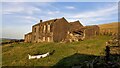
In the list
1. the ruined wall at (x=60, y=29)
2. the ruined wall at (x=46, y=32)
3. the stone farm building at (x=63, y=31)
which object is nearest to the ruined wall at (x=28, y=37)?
the stone farm building at (x=63, y=31)

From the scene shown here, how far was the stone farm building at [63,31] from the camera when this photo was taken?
63.8 m

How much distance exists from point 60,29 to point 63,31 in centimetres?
123

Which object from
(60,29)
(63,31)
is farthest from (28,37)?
(60,29)

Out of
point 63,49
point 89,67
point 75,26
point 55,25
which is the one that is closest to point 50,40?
point 55,25

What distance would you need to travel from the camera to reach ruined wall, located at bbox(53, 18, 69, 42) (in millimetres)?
64256

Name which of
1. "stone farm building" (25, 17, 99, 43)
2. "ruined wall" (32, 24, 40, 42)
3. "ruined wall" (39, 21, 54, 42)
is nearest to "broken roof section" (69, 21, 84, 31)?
"stone farm building" (25, 17, 99, 43)

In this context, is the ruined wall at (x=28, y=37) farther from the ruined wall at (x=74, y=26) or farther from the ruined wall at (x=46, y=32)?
the ruined wall at (x=74, y=26)

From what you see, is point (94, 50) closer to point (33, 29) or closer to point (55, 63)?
point (55, 63)

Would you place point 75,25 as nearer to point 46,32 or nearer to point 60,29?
point 60,29

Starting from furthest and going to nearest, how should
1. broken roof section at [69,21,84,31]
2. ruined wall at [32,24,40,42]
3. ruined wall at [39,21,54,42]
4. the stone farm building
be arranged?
1. ruined wall at [32,24,40,42]
2. broken roof section at [69,21,84,31]
3. ruined wall at [39,21,54,42]
4. the stone farm building

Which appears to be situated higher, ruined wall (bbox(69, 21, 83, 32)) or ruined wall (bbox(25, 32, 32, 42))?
ruined wall (bbox(69, 21, 83, 32))

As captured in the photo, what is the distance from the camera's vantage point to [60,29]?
214 ft

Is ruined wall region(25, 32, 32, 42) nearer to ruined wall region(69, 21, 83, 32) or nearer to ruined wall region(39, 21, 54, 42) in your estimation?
ruined wall region(39, 21, 54, 42)

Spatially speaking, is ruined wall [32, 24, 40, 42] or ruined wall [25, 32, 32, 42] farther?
ruined wall [25, 32, 32, 42]
